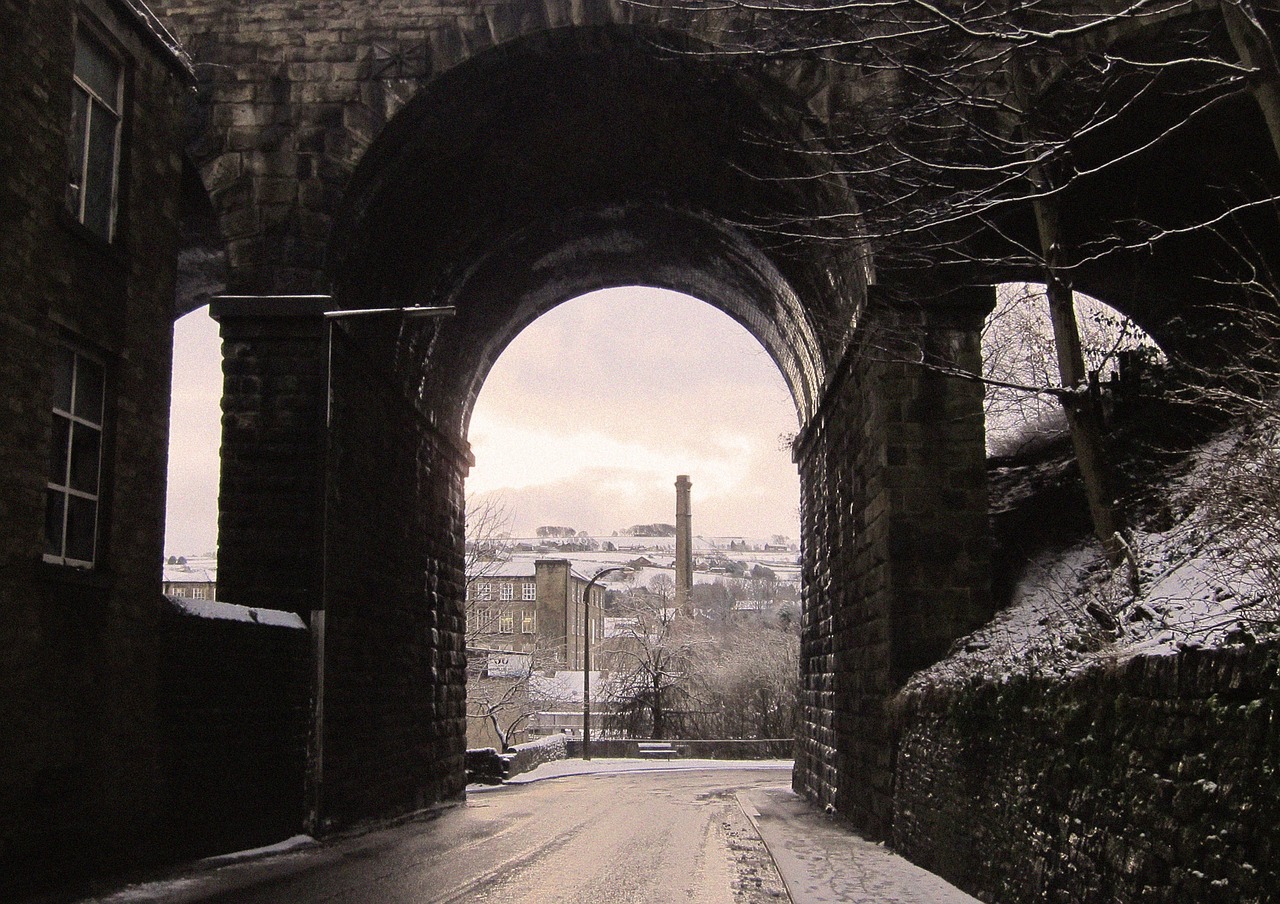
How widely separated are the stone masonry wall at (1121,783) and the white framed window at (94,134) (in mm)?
8244

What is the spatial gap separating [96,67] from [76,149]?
3.08 ft

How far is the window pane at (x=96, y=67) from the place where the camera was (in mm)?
10680

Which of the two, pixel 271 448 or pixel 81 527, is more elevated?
pixel 271 448

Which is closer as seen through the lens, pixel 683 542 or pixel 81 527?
pixel 81 527

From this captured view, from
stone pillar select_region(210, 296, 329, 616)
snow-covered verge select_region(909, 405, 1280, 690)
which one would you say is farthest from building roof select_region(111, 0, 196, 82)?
snow-covered verge select_region(909, 405, 1280, 690)

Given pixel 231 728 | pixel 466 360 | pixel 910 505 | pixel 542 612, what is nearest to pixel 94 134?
pixel 231 728

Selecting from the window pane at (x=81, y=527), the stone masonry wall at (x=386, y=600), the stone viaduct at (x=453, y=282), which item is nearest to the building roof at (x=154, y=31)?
the stone viaduct at (x=453, y=282)

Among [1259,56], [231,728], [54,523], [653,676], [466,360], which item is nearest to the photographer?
[1259,56]

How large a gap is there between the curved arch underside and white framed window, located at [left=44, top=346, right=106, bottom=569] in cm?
399

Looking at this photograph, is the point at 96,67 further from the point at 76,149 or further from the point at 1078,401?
the point at 1078,401

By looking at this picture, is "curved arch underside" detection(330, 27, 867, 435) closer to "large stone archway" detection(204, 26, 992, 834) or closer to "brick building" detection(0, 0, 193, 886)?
"large stone archway" detection(204, 26, 992, 834)

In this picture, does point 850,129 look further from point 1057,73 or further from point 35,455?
point 35,455

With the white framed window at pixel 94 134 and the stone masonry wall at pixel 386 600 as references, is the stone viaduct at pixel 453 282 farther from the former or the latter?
the white framed window at pixel 94 134

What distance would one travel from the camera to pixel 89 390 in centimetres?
1062
